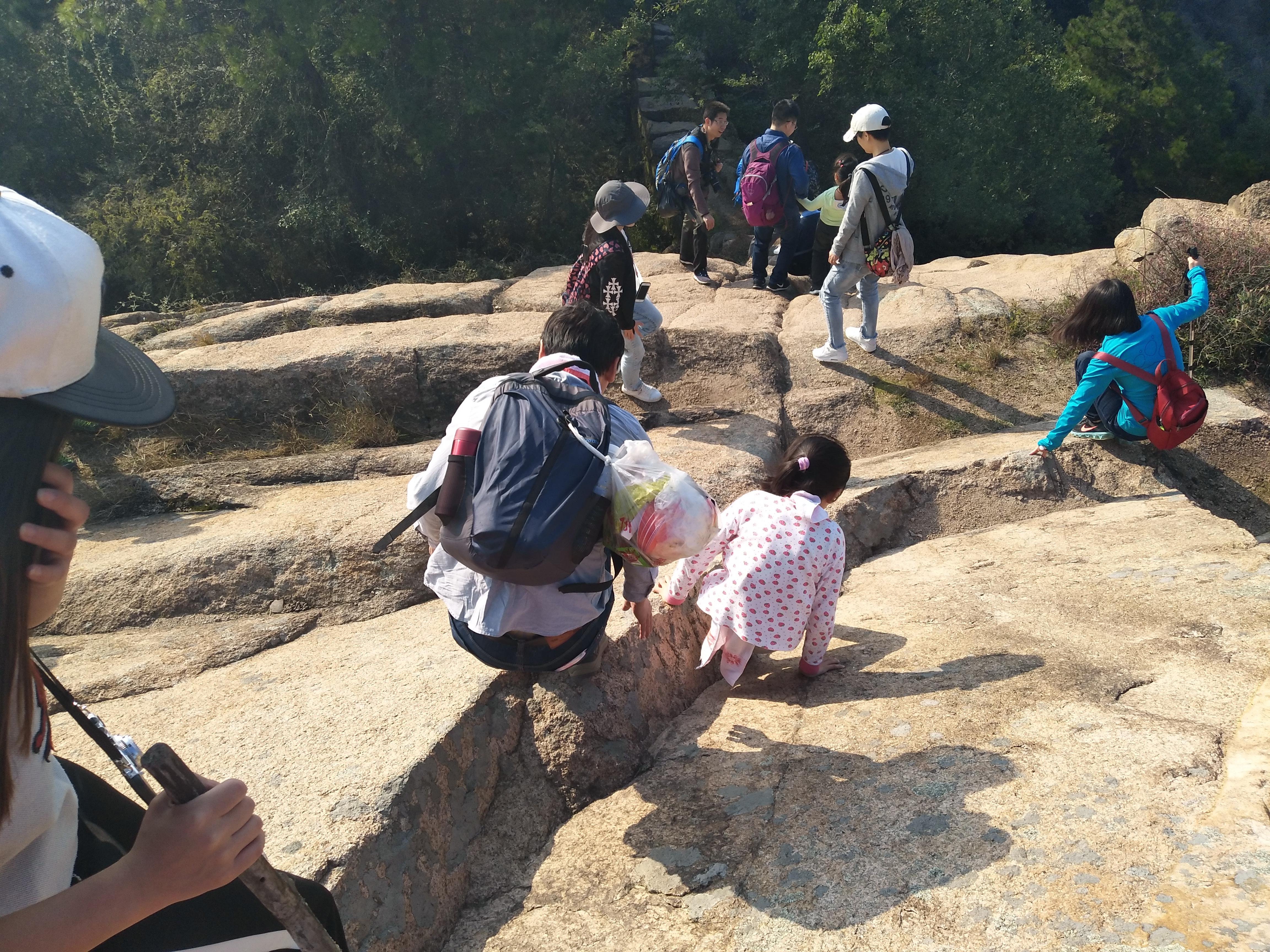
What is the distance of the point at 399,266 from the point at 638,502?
30.6 feet

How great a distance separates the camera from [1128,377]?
189 inches

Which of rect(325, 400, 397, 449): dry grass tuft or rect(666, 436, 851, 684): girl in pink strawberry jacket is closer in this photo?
rect(666, 436, 851, 684): girl in pink strawberry jacket

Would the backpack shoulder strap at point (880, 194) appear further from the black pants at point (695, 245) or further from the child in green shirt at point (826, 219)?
the black pants at point (695, 245)

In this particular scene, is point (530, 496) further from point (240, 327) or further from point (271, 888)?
point (240, 327)

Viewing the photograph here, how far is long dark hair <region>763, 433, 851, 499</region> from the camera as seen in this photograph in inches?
121

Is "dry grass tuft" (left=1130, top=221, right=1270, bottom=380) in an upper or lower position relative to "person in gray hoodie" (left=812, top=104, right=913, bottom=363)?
lower

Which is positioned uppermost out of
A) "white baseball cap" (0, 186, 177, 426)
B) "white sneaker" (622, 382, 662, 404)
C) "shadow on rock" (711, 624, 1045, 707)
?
"white baseball cap" (0, 186, 177, 426)

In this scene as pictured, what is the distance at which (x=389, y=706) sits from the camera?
2791 millimetres

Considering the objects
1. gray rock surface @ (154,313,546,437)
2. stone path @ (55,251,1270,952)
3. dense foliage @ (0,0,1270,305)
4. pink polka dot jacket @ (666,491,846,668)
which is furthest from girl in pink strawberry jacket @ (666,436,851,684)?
dense foliage @ (0,0,1270,305)

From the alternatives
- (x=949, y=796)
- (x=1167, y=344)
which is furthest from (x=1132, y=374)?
(x=949, y=796)

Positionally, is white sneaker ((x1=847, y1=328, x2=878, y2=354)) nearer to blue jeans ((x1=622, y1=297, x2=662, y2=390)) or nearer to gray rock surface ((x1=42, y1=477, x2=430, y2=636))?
blue jeans ((x1=622, y1=297, x2=662, y2=390))

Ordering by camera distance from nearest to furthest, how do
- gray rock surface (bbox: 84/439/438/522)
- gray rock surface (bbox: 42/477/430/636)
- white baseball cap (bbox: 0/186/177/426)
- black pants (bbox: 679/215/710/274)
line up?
white baseball cap (bbox: 0/186/177/426), gray rock surface (bbox: 42/477/430/636), gray rock surface (bbox: 84/439/438/522), black pants (bbox: 679/215/710/274)

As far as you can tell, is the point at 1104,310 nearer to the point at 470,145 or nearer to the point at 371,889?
the point at 371,889

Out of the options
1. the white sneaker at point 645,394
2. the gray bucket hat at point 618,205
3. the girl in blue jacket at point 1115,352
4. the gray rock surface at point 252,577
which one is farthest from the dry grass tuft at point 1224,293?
the gray rock surface at point 252,577
